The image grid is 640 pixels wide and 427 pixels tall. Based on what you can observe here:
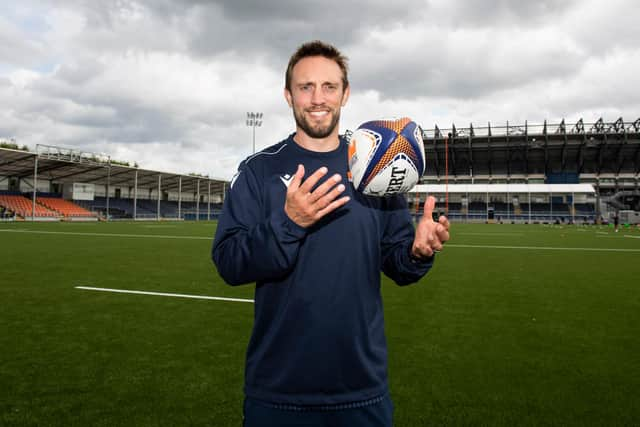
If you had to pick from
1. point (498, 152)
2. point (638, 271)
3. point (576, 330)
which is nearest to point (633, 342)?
point (576, 330)

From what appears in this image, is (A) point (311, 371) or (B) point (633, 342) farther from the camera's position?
(B) point (633, 342)

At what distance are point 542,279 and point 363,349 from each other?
350 inches

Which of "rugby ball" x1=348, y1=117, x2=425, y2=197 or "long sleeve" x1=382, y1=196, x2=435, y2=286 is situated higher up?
"rugby ball" x1=348, y1=117, x2=425, y2=197

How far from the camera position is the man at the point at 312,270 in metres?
1.69

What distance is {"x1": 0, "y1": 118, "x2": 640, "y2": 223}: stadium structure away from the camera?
158ft

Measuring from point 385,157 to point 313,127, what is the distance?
16.8 inches

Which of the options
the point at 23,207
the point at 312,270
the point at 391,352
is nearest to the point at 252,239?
the point at 312,270

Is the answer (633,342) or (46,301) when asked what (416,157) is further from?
(46,301)

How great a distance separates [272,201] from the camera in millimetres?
1958

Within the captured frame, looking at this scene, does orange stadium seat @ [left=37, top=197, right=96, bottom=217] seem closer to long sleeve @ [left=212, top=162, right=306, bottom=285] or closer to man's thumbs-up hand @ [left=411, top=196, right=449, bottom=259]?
long sleeve @ [left=212, top=162, right=306, bottom=285]

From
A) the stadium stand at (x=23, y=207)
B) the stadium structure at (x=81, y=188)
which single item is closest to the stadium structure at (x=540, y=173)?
the stadium structure at (x=81, y=188)

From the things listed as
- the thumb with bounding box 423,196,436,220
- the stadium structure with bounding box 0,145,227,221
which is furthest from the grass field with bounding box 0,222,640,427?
the stadium structure with bounding box 0,145,227,221

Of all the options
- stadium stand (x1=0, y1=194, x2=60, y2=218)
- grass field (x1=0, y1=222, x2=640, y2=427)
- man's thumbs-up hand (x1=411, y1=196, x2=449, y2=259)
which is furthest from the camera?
stadium stand (x1=0, y1=194, x2=60, y2=218)

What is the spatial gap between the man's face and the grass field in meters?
2.35
